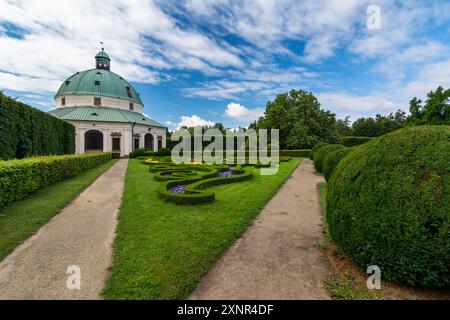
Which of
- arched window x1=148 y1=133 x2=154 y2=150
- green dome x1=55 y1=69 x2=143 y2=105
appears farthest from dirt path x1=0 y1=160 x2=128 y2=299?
green dome x1=55 y1=69 x2=143 y2=105

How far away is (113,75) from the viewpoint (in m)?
46.7

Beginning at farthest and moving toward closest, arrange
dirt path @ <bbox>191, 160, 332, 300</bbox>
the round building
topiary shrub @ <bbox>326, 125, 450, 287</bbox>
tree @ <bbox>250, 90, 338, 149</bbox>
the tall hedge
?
the round building → tree @ <bbox>250, 90, 338, 149</bbox> → the tall hedge → dirt path @ <bbox>191, 160, 332, 300</bbox> → topiary shrub @ <bbox>326, 125, 450, 287</bbox>

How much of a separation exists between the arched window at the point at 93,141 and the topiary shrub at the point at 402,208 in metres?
43.7

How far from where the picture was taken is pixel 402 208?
8.78 feet

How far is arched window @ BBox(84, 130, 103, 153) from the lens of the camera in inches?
1582

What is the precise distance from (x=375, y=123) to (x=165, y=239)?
6971 cm

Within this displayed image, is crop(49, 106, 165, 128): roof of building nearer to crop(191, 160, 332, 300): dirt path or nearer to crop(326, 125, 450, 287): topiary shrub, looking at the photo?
crop(191, 160, 332, 300): dirt path

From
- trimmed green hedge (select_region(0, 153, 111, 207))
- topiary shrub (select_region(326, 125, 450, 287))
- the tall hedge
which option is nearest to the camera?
topiary shrub (select_region(326, 125, 450, 287))

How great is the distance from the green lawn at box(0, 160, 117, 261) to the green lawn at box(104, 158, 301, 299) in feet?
5.59

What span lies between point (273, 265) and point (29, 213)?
6.28 meters

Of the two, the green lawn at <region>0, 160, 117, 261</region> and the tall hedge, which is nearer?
the green lawn at <region>0, 160, 117, 261</region>

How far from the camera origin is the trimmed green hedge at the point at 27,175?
6.42 m

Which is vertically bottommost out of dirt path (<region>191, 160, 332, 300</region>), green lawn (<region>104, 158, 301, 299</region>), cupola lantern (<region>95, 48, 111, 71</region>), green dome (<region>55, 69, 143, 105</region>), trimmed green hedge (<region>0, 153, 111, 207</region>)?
dirt path (<region>191, 160, 332, 300</region>)
